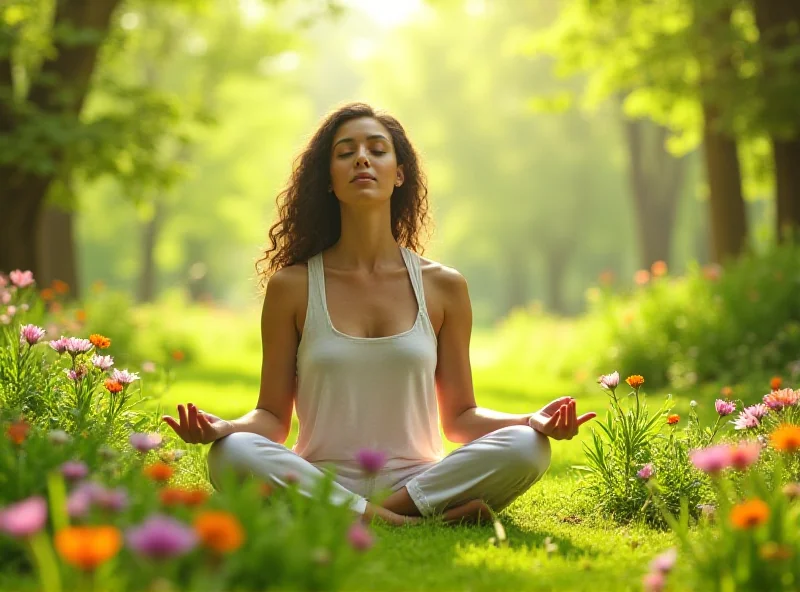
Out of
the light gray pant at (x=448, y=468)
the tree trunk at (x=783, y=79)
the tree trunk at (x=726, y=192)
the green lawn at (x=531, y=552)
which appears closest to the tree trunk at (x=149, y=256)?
the tree trunk at (x=726, y=192)

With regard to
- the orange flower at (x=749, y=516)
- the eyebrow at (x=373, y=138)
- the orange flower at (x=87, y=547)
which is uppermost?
the eyebrow at (x=373, y=138)

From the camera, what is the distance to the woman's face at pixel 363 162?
4.32 m

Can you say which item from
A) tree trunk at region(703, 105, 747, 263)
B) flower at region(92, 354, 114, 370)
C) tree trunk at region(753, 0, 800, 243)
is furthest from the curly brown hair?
tree trunk at region(703, 105, 747, 263)

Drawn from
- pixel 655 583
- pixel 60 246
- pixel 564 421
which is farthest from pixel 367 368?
pixel 60 246

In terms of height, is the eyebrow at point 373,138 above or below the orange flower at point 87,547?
above

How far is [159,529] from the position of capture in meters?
1.88

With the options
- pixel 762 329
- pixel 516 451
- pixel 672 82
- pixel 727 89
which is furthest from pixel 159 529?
pixel 672 82

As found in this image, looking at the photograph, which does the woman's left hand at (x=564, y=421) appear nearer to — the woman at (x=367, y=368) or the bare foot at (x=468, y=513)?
the woman at (x=367, y=368)

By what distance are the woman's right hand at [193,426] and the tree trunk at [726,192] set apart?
9498 mm

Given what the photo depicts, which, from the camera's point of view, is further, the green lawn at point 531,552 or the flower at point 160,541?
the green lawn at point 531,552

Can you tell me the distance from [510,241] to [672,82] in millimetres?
26329

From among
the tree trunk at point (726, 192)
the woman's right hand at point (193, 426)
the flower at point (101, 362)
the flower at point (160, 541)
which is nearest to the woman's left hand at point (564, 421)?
the woman's right hand at point (193, 426)

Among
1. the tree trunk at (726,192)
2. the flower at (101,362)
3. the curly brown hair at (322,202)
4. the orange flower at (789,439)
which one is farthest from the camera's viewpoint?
the tree trunk at (726,192)

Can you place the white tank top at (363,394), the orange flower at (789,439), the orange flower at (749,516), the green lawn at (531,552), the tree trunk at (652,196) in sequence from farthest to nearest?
the tree trunk at (652,196) → the white tank top at (363,394) → the green lawn at (531,552) → the orange flower at (789,439) → the orange flower at (749,516)
